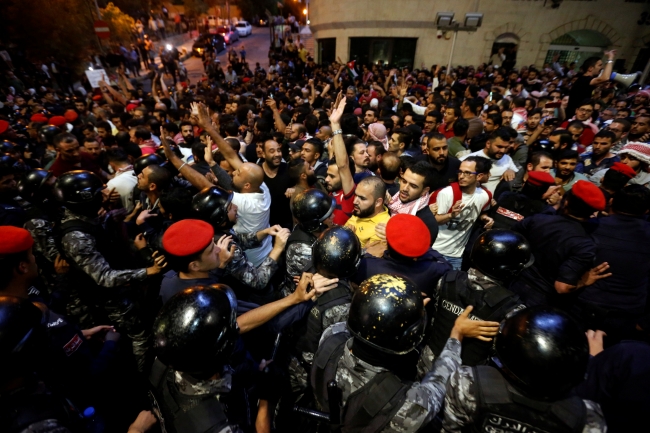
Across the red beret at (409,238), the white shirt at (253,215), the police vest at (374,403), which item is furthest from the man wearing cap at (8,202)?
the red beret at (409,238)

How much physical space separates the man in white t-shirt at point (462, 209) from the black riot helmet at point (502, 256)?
3.92 ft

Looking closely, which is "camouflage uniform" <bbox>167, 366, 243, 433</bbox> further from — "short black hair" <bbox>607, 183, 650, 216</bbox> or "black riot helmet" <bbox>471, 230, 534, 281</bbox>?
"short black hair" <bbox>607, 183, 650, 216</bbox>

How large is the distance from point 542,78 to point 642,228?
1550 cm

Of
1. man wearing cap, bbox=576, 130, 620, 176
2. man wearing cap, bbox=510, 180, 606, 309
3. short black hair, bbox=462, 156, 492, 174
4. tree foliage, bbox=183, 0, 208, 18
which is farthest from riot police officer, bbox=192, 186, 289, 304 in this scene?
tree foliage, bbox=183, 0, 208, 18

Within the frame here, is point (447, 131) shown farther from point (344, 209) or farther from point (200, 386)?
point (200, 386)

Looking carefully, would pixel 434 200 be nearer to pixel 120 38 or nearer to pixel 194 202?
pixel 194 202

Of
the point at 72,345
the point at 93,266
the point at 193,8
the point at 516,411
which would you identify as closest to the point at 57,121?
the point at 93,266

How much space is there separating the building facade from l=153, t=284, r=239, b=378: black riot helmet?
71.7 feet

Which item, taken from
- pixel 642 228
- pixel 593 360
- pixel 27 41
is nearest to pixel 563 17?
pixel 642 228

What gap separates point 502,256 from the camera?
2.05 metres

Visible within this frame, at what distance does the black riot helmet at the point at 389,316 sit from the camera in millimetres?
1454

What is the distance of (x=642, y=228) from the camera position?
2840 millimetres

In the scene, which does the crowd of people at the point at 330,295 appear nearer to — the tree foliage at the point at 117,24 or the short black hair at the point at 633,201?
the short black hair at the point at 633,201

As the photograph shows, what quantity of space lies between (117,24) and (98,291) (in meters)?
29.5
